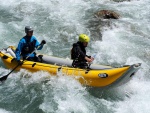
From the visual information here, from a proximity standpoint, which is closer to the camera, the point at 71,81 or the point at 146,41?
the point at 71,81

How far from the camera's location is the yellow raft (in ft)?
25.5

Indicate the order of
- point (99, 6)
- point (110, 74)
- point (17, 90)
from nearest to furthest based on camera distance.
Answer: point (110, 74) < point (17, 90) < point (99, 6)

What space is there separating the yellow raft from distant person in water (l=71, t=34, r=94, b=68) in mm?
252

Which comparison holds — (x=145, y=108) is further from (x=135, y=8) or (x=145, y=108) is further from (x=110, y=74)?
(x=135, y=8)

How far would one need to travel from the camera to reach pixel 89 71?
816 cm

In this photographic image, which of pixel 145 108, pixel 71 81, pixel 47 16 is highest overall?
pixel 47 16

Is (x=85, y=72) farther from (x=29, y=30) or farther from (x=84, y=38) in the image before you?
(x=29, y=30)

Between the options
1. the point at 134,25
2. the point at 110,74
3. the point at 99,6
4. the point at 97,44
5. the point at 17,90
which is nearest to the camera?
the point at 110,74

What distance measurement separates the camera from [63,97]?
824 centimetres

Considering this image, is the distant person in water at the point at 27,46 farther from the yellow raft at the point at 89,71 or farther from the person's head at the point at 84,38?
the person's head at the point at 84,38

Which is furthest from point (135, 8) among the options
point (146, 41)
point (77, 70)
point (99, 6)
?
point (77, 70)

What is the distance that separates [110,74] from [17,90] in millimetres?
2837

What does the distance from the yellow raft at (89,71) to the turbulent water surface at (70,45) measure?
19 centimetres

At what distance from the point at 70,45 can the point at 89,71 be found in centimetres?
366
